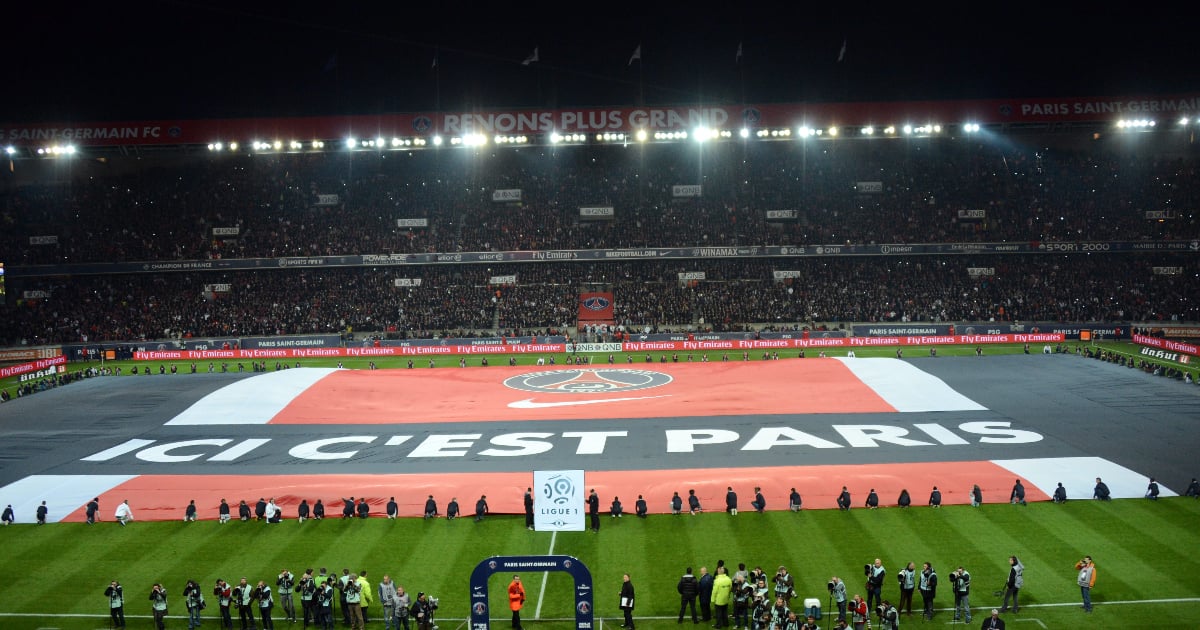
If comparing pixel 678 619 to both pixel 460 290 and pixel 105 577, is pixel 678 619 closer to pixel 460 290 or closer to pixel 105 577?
pixel 105 577

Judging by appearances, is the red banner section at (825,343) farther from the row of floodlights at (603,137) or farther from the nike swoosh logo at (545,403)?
the row of floodlights at (603,137)

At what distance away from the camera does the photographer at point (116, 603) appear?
19.4m

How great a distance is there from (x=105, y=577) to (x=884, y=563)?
Result: 70.9 ft

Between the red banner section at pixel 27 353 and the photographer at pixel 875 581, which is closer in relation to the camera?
the photographer at pixel 875 581

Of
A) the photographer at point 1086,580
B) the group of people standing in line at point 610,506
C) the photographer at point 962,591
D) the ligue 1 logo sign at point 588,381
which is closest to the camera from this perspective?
the photographer at point 962,591

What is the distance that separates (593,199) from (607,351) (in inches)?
793

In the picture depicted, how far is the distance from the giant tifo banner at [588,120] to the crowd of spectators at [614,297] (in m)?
12.2

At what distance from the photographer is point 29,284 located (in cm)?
7112

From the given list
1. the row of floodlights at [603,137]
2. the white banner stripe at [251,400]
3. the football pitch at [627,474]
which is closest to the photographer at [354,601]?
the football pitch at [627,474]

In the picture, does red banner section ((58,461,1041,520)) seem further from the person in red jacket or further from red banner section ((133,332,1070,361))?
red banner section ((133,332,1070,361))

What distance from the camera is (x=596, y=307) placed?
7050 centimetres

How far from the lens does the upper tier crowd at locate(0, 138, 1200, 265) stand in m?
71.1

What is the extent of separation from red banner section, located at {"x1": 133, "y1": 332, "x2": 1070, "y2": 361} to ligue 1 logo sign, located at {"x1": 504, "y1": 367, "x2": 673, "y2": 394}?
8.84 meters

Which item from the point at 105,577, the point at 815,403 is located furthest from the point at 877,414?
the point at 105,577
